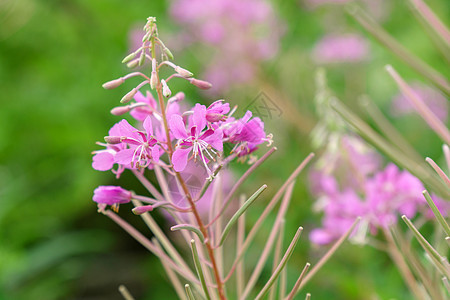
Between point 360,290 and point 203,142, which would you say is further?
point 360,290

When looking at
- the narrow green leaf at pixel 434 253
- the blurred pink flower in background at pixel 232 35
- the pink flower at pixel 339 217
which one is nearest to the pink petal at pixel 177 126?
the narrow green leaf at pixel 434 253

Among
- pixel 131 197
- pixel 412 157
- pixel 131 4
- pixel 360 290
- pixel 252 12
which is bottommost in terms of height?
pixel 360 290

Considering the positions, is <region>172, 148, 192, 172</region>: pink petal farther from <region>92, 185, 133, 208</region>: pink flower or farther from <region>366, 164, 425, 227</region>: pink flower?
<region>366, 164, 425, 227</region>: pink flower

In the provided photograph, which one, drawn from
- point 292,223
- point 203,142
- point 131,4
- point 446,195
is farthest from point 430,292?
point 131,4

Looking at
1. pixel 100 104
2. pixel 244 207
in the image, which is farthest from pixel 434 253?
pixel 100 104

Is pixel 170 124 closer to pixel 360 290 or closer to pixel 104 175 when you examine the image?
pixel 360 290

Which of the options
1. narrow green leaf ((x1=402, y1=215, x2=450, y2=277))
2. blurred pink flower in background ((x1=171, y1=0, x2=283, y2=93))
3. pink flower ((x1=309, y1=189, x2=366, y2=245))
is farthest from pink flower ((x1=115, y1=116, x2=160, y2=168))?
blurred pink flower in background ((x1=171, y1=0, x2=283, y2=93))
